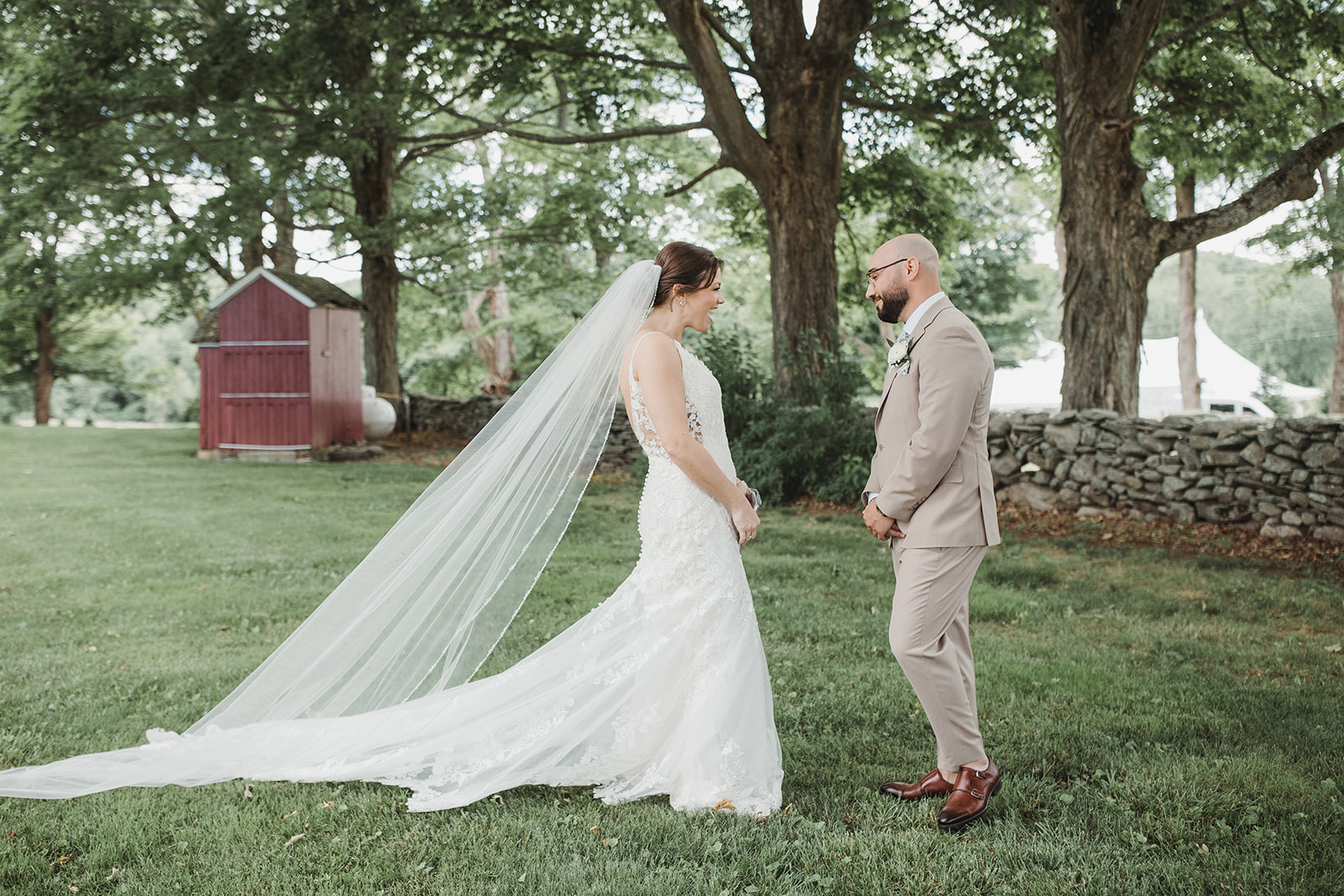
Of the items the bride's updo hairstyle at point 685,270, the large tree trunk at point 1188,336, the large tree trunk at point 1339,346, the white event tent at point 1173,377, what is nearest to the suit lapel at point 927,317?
the bride's updo hairstyle at point 685,270

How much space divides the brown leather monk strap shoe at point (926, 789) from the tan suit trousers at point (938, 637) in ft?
0.50

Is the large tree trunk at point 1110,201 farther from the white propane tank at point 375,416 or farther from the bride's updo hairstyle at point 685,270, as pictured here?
the white propane tank at point 375,416

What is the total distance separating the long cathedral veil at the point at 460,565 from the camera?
169 inches

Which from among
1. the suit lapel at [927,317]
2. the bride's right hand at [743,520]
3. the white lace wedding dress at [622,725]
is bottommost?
the white lace wedding dress at [622,725]

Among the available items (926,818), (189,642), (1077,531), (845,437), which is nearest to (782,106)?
(845,437)

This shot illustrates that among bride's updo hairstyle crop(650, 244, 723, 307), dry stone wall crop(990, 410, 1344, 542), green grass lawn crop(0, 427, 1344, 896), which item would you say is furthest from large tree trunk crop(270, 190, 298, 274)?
bride's updo hairstyle crop(650, 244, 723, 307)

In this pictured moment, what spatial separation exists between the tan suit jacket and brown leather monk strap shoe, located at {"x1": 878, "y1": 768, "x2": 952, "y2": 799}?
1.01 metres

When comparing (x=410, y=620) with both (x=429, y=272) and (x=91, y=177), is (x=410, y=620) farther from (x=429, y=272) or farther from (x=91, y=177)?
(x=429, y=272)

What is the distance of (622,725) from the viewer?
13.3 ft

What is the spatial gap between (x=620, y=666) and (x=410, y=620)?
99 centimetres

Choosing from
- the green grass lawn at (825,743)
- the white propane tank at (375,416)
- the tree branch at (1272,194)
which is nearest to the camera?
the green grass lawn at (825,743)

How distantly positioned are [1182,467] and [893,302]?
8.28 metres

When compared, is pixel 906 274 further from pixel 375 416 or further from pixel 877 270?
pixel 375 416

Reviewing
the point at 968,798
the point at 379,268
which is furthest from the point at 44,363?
the point at 968,798
